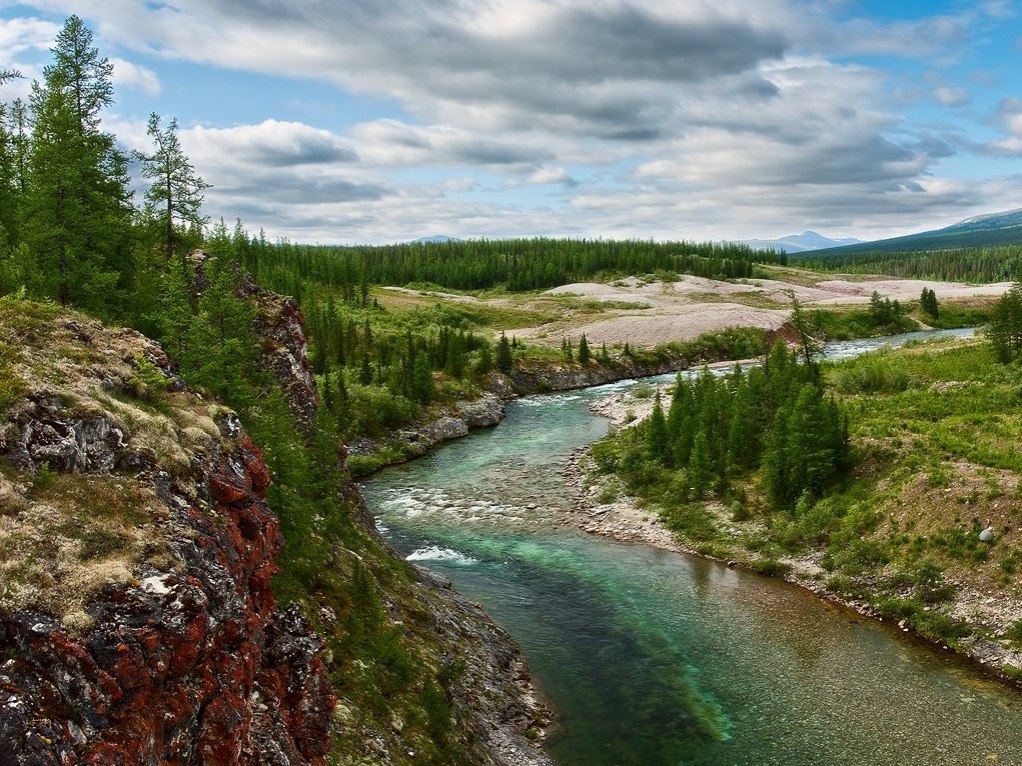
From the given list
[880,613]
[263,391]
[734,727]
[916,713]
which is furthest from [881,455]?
[263,391]

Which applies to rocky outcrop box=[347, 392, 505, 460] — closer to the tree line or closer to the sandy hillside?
the tree line

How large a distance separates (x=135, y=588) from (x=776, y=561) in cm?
3966

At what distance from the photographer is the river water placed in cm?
2733

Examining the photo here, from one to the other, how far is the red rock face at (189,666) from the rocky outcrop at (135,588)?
3cm

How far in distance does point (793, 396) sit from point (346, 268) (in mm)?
138580

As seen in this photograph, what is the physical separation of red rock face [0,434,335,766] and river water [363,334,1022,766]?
1366 centimetres

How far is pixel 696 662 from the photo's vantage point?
110ft

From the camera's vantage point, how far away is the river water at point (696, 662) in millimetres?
27328

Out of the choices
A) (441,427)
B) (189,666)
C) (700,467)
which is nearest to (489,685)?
(189,666)

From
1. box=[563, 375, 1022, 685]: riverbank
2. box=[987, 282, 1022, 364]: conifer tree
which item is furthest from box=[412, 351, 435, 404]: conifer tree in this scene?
box=[987, 282, 1022, 364]: conifer tree

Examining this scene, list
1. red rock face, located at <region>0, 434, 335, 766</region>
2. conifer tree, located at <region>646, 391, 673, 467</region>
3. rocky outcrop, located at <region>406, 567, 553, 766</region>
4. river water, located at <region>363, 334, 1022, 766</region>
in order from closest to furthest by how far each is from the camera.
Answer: red rock face, located at <region>0, 434, 335, 766</region>
rocky outcrop, located at <region>406, 567, 553, 766</region>
river water, located at <region>363, 334, 1022, 766</region>
conifer tree, located at <region>646, 391, 673, 467</region>

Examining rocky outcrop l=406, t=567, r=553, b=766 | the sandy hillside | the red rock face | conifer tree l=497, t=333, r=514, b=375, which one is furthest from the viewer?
the sandy hillside

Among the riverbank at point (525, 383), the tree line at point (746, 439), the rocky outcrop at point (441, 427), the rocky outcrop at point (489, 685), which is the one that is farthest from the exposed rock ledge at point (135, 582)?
the rocky outcrop at point (441, 427)

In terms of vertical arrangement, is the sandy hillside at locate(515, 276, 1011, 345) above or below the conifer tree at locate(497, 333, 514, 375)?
above
